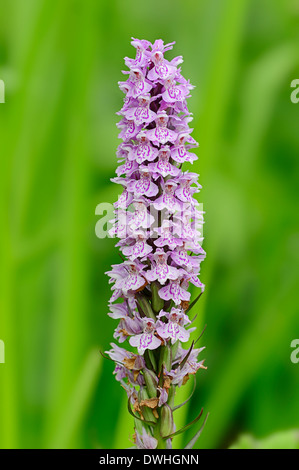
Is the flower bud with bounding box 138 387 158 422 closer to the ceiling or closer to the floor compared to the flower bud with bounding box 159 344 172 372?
closer to the floor

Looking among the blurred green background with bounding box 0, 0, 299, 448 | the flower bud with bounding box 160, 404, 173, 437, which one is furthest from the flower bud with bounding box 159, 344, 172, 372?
the blurred green background with bounding box 0, 0, 299, 448

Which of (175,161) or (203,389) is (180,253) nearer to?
(175,161)

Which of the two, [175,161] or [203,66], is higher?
[203,66]

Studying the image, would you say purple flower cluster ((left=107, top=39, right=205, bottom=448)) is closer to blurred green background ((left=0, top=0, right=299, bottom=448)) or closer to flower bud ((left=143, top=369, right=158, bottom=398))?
flower bud ((left=143, top=369, right=158, bottom=398))

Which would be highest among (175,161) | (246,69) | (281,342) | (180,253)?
(246,69)

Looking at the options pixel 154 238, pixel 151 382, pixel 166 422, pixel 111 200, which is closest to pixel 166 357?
pixel 151 382

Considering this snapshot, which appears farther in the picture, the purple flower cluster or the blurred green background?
the blurred green background

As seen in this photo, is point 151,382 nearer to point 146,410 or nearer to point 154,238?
point 146,410

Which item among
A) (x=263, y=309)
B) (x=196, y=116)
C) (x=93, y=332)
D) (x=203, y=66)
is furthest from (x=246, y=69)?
(x=93, y=332)
